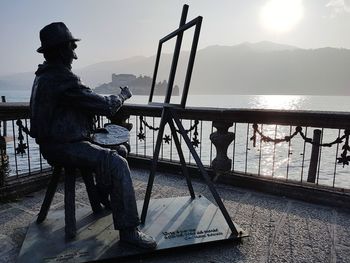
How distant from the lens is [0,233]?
3.53m

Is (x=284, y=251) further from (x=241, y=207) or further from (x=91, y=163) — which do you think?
(x=91, y=163)

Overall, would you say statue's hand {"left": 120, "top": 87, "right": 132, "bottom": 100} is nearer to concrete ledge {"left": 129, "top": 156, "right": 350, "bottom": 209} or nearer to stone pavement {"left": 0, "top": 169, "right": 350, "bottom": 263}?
stone pavement {"left": 0, "top": 169, "right": 350, "bottom": 263}

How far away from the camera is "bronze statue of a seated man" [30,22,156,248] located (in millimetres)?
2836

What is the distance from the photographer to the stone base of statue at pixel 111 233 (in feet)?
9.45

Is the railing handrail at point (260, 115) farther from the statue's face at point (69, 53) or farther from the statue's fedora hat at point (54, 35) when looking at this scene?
the statue's fedora hat at point (54, 35)

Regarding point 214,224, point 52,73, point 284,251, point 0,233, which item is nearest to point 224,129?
point 214,224

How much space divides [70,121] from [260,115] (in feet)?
10.3

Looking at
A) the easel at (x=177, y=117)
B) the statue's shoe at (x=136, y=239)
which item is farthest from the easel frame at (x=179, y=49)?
the statue's shoe at (x=136, y=239)

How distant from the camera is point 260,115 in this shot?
192 inches

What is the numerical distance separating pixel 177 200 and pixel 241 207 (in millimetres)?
961

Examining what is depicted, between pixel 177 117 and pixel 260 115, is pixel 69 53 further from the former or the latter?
pixel 260 115

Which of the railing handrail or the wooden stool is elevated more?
the railing handrail

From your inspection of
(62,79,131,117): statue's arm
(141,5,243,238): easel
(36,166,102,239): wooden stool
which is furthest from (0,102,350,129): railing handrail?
(36,166,102,239): wooden stool

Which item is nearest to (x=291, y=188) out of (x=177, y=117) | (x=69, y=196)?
(x=177, y=117)
